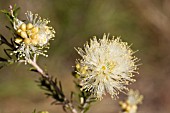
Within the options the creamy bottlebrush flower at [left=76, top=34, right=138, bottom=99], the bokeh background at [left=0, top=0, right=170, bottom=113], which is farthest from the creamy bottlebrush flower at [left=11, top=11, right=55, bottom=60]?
the bokeh background at [left=0, top=0, right=170, bottom=113]

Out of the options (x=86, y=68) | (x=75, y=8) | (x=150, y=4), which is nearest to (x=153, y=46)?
(x=150, y=4)

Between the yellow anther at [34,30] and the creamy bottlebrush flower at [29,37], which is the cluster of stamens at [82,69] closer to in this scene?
the creamy bottlebrush flower at [29,37]

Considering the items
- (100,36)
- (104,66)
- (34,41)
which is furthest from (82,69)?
(100,36)

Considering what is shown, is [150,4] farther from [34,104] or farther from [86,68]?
[86,68]

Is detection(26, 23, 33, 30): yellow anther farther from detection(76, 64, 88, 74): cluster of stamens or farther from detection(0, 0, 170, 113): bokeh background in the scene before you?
detection(0, 0, 170, 113): bokeh background

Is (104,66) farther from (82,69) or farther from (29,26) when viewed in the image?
(29,26)
